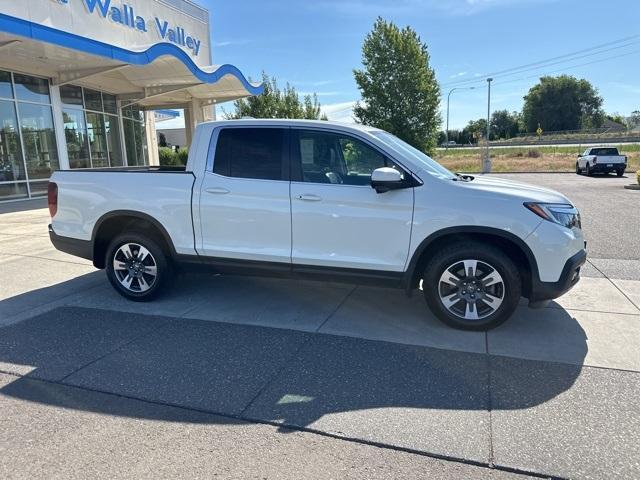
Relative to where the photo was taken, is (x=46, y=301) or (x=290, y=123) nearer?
(x=290, y=123)

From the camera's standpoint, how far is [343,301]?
525cm

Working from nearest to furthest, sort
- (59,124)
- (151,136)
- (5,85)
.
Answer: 1. (5,85)
2. (59,124)
3. (151,136)

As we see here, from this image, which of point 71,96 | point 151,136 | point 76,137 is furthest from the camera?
point 151,136

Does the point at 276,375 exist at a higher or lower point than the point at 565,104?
lower

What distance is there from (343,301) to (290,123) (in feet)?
6.44

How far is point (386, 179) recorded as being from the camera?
13.4 feet

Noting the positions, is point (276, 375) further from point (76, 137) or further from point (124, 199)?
point (76, 137)

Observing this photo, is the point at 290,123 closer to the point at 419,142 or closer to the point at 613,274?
the point at 613,274

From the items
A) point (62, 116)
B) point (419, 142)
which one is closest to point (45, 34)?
point (62, 116)

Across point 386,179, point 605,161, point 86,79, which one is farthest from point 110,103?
point 605,161

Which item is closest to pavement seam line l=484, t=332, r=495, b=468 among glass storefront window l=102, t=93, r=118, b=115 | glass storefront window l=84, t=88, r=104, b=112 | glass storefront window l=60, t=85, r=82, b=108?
glass storefront window l=60, t=85, r=82, b=108

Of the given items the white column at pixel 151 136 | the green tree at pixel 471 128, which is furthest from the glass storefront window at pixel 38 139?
the green tree at pixel 471 128

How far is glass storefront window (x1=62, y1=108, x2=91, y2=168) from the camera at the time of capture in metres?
16.5

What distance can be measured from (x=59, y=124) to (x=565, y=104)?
360ft
